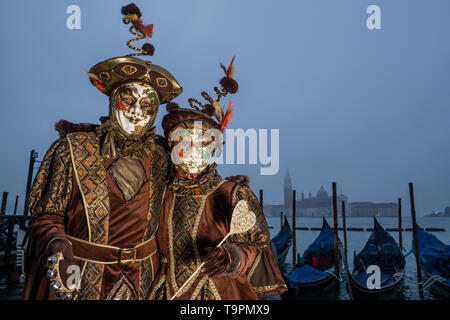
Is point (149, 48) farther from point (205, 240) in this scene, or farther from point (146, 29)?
point (205, 240)

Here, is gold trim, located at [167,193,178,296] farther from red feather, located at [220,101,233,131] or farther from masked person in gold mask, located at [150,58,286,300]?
red feather, located at [220,101,233,131]

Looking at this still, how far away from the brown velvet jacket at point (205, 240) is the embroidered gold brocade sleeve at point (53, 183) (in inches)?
31.1

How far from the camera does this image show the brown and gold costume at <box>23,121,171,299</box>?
87.7 inches

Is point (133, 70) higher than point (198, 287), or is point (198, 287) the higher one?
point (133, 70)

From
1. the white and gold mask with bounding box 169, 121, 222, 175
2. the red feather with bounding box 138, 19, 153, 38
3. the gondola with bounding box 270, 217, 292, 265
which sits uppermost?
the red feather with bounding box 138, 19, 153, 38

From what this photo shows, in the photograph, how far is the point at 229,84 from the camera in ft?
9.68

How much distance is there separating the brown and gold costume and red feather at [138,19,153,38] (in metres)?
0.85

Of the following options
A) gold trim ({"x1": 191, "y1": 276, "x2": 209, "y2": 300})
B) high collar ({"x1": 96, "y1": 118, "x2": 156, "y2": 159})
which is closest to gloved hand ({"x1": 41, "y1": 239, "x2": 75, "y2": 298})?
high collar ({"x1": 96, "y1": 118, "x2": 156, "y2": 159})

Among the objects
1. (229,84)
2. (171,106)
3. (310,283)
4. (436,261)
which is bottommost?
(310,283)

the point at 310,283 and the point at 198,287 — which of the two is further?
the point at 310,283

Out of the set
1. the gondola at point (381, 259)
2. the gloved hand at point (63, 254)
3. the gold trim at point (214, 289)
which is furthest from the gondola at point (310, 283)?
the gloved hand at point (63, 254)

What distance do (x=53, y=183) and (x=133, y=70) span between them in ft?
3.48

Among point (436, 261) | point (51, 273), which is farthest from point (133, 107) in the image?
point (436, 261)

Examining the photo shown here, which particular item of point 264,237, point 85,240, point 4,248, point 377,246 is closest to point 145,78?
point 85,240
